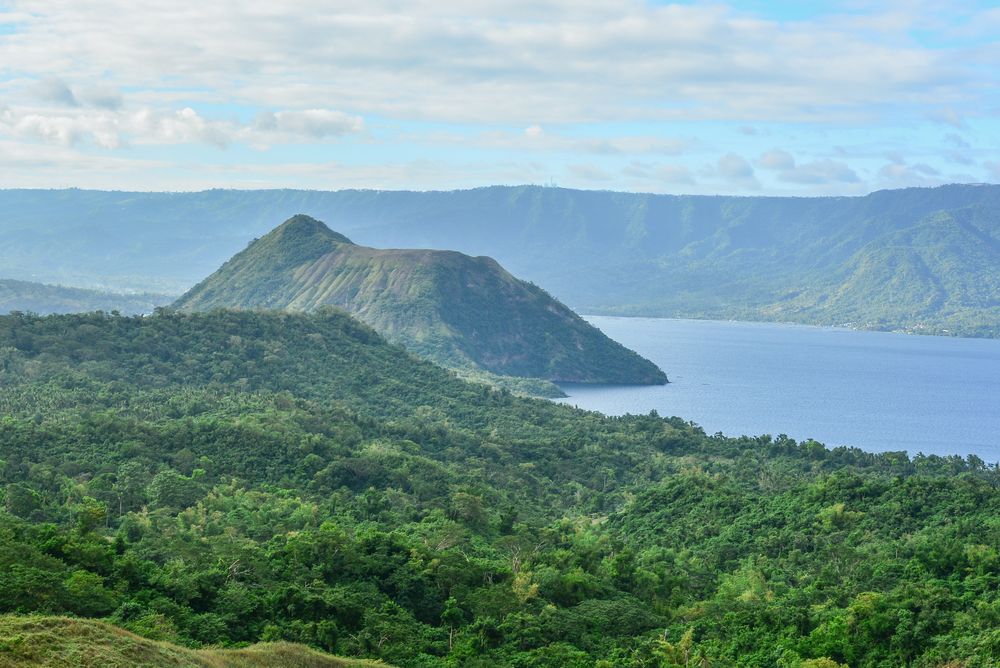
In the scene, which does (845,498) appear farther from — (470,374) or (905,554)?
(470,374)

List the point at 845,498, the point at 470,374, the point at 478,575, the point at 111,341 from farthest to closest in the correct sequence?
the point at 470,374, the point at 111,341, the point at 845,498, the point at 478,575

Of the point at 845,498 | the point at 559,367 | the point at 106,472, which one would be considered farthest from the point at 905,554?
the point at 559,367

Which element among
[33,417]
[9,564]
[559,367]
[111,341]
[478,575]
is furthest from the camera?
[559,367]

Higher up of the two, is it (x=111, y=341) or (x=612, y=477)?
(x=111, y=341)

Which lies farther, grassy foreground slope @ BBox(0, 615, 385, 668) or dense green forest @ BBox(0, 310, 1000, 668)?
dense green forest @ BBox(0, 310, 1000, 668)

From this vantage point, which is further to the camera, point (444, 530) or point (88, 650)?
point (444, 530)
